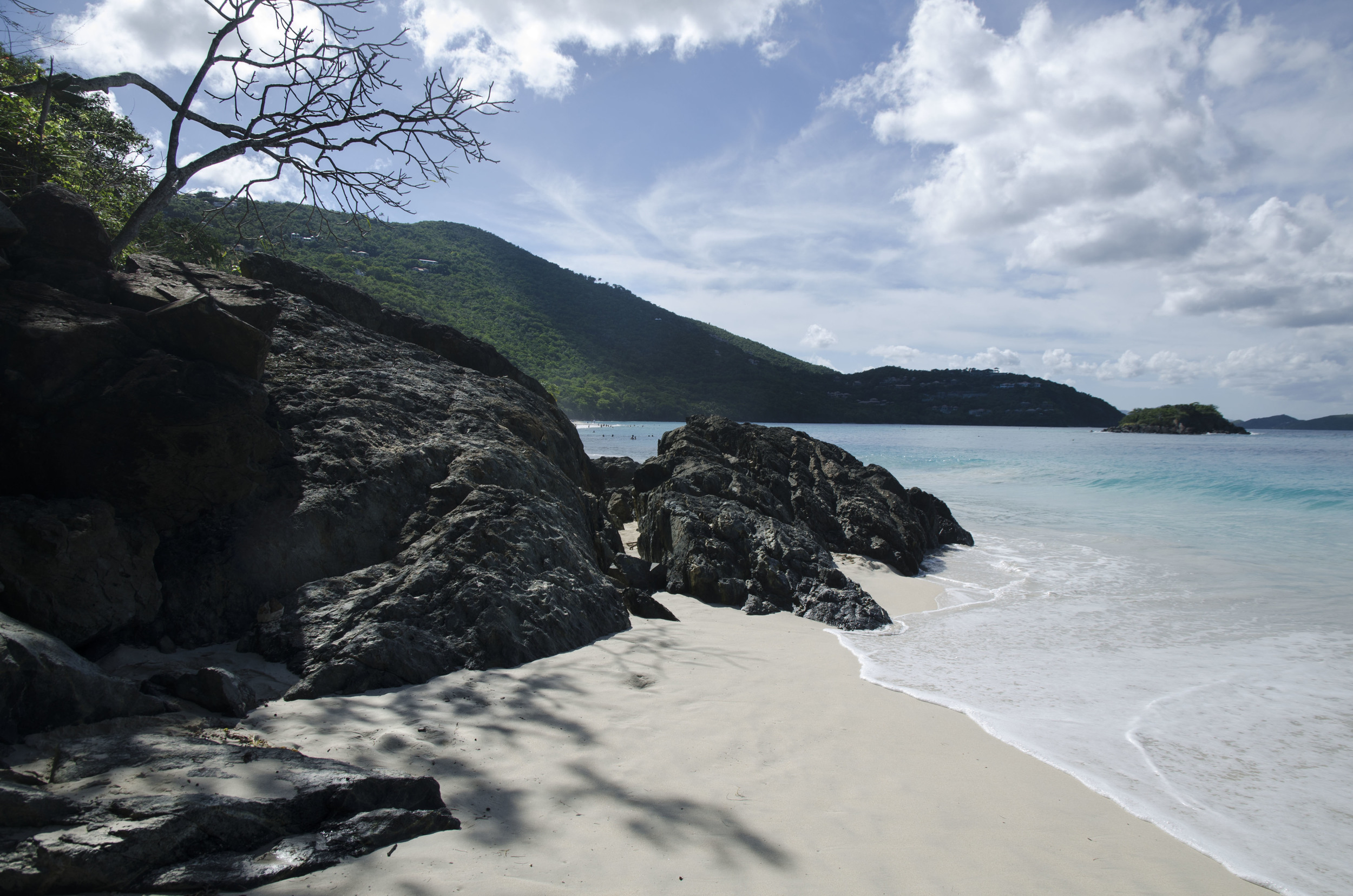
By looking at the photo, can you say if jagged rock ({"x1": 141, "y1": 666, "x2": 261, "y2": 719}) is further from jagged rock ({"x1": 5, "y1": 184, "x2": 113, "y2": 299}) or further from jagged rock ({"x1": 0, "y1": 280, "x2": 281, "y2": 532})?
jagged rock ({"x1": 5, "y1": 184, "x2": 113, "y2": 299})

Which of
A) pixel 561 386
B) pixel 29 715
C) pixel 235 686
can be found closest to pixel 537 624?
pixel 235 686

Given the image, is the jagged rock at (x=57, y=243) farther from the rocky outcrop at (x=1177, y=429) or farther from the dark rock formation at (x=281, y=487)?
the rocky outcrop at (x=1177, y=429)

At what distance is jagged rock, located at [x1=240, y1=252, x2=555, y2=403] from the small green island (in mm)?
94347

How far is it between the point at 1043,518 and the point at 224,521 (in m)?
16.4

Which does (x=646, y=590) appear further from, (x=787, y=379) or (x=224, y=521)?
(x=787, y=379)

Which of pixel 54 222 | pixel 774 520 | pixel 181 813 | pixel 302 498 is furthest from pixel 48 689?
pixel 774 520

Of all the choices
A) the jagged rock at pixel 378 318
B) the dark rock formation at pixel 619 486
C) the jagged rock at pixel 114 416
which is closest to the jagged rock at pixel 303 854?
the jagged rock at pixel 114 416

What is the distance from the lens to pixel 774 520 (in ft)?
26.3

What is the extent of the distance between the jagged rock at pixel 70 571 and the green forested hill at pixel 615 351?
37.7 m

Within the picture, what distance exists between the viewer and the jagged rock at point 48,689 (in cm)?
224

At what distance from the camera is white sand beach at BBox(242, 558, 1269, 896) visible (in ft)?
7.50

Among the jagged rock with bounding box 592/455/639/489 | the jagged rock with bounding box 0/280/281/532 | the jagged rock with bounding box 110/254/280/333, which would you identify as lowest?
the jagged rock with bounding box 592/455/639/489

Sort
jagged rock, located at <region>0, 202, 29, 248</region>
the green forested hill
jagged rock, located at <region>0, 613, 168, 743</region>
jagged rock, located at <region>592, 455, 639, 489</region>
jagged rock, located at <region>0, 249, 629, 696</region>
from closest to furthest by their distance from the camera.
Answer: jagged rock, located at <region>0, 613, 168, 743</region> → jagged rock, located at <region>0, 249, 629, 696</region> → jagged rock, located at <region>0, 202, 29, 248</region> → jagged rock, located at <region>592, 455, 639, 489</region> → the green forested hill

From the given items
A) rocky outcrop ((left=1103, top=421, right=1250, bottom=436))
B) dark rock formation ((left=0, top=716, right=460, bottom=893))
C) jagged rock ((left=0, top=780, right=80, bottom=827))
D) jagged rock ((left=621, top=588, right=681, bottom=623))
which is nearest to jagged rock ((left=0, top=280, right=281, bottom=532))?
dark rock formation ((left=0, top=716, right=460, bottom=893))
